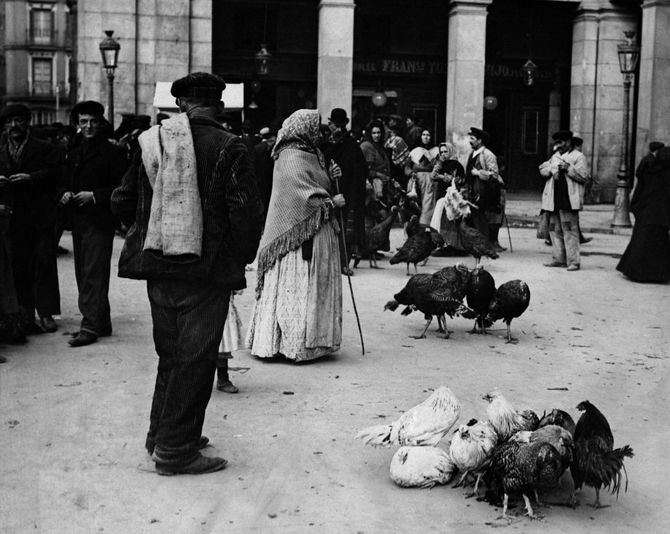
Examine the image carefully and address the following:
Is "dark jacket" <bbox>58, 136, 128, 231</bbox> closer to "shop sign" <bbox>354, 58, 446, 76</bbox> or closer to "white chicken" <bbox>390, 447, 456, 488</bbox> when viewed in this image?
"white chicken" <bbox>390, 447, 456, 488</bbox>

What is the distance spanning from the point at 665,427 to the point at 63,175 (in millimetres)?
5334

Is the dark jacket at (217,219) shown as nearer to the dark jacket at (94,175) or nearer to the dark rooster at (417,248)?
the dark jacket at (94,175)

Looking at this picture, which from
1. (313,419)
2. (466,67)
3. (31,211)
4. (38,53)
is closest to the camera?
(313,419)

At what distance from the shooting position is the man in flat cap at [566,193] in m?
14.6

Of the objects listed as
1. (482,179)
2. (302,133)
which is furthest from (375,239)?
(302,133)

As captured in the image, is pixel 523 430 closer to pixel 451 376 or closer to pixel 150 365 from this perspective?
pixel 451 376

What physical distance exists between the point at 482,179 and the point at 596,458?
10.9 m

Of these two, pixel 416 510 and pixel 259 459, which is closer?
pixel 416 510

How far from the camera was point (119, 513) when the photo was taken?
5145 millimetres

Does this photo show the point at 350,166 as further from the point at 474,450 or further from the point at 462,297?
the point at 474,450

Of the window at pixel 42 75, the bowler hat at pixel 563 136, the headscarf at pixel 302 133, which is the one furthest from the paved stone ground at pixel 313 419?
the window at pixel 42 75

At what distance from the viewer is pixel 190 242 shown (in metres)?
5.52

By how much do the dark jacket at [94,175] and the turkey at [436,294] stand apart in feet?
8.57

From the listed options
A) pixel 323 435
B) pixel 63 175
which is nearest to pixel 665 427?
pixel 323 435
